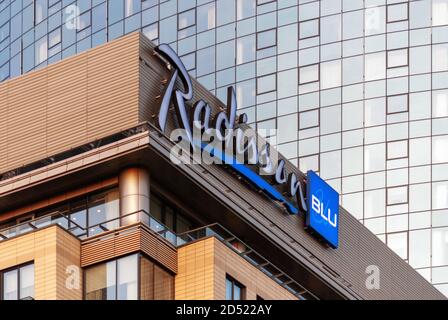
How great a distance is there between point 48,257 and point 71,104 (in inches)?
353

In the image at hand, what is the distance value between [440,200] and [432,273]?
18.9ft

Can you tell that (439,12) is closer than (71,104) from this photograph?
No

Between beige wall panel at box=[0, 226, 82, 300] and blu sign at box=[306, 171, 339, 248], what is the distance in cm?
1745

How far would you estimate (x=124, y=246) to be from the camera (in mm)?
72625

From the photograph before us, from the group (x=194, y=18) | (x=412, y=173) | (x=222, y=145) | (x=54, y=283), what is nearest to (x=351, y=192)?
(x=412, y=173)

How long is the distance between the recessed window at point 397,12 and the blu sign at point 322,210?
56.2m

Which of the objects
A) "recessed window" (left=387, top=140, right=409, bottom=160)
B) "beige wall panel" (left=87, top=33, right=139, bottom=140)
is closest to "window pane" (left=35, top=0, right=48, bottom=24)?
"recessed window" (left=387, top=140, right=409, bottom=160)

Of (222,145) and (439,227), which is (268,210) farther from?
(439,227)

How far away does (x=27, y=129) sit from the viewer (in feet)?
259

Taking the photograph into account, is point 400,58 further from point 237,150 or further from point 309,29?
point 237,150

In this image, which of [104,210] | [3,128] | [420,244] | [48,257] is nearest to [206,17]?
[420,244]

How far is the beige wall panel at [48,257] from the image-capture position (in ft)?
232

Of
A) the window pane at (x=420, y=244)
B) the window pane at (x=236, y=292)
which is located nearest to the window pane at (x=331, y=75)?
the window pane at (x=420, y=244)

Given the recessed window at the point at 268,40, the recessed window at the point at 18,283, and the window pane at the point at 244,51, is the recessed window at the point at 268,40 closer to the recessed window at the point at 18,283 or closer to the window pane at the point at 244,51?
the window pane at the point at 244,51
